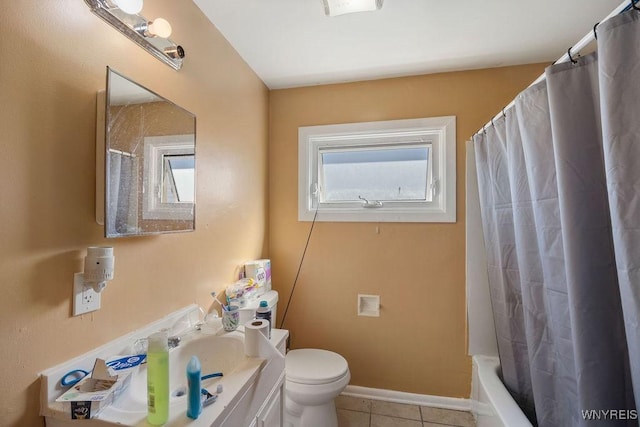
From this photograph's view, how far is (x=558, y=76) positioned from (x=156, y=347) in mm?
1357

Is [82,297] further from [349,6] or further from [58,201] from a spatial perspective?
[349,6]

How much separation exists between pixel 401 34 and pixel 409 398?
221 centimetres

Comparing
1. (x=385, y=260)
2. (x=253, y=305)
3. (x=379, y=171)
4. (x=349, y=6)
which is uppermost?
(x=349, y=6)

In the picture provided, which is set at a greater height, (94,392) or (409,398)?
(94,392)

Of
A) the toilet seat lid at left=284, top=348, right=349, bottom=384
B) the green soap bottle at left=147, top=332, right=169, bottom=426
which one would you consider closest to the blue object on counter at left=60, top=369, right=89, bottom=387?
the green soap bottle at left=147, top=332, right=169, bottom=426

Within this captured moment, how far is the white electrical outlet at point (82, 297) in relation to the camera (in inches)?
30.7

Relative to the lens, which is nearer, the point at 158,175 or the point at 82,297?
the point at 82,297

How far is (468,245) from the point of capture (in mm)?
1750

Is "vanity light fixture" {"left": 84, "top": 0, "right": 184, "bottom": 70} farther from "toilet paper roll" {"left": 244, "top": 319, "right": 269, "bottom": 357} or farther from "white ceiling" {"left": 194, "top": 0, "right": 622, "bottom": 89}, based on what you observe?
"toilet paper roll" {"left": 244, "top": 319, "right": 269, "bottom": 357}

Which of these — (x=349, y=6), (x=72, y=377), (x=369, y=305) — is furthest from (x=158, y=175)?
(x=369, y=305)

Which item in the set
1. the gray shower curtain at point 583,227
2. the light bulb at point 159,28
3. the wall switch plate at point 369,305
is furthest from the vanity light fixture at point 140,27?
the wall switch plate at point 369,305

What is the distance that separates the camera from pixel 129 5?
0.88m

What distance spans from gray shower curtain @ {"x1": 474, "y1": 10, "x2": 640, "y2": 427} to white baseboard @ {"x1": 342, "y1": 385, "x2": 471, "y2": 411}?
61 cm

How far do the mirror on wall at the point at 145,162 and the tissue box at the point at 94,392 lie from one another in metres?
0.38
